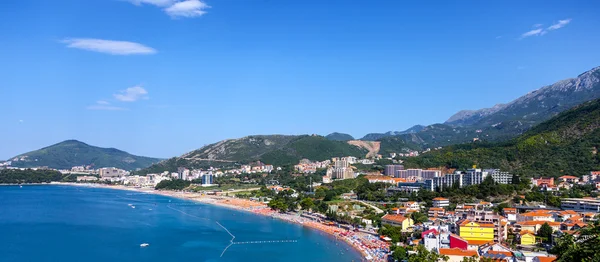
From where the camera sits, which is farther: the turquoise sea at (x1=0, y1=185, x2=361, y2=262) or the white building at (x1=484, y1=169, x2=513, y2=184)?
the white building at (x1=484, y1=169, x2=513, y2=184)

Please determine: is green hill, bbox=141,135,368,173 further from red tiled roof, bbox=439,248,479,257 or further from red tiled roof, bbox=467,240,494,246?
red tiled roof, bbox=439,248,479,257

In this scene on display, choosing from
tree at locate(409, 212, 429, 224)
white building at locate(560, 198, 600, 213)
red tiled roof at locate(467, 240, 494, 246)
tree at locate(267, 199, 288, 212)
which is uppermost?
white building at locate(560, 198, 600, 213)

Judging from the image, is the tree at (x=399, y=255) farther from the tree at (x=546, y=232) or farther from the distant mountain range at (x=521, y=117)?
the distant mountain range at (x=521, y=117)

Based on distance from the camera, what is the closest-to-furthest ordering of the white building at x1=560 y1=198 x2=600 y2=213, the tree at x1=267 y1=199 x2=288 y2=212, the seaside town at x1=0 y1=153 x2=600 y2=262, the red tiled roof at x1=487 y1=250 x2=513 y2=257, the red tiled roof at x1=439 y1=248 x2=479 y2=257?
1. the red tiled roof at x1=487 y1=250 x2=513 y2=257
2. the red tiled roof at x1=439 y1=248 x2=479 y2=257
3. the seaside town at x1=0 y1=153 x2=600 y2=262
4. the white building at x1=560 y1=198 x2=600 y2=213
5. the tree at x1=267 y1=199 x2=288 y2=212

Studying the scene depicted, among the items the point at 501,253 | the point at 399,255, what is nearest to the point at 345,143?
the point at 399,255

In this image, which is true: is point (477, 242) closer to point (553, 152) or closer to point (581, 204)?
point (581, 204)

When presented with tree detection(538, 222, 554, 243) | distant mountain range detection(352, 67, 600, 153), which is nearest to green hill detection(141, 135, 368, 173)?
distant mountain range detection(352, 67, 600, 153)
